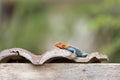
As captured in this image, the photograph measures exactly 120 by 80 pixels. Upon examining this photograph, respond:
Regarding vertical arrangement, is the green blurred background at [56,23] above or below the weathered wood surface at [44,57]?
above

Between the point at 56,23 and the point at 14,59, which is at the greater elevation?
the point at 56,23

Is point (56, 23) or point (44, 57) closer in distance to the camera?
point (44, 57)

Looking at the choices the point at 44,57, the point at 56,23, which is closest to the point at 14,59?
the point at 44,57

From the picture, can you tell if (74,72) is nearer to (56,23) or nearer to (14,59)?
(14,59)

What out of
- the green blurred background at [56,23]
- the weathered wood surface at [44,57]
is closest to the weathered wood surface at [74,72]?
the weathered wood surface at [44,57]

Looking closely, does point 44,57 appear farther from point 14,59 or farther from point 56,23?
point 56,23

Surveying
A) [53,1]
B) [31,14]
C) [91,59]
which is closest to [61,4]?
[53,1]

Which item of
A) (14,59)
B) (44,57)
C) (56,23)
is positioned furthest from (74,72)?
(56,23)

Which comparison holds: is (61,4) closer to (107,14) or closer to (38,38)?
(38,38)

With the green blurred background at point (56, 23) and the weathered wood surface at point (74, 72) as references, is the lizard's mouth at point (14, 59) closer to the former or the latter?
the weathered wood surface at point (74, 72)
